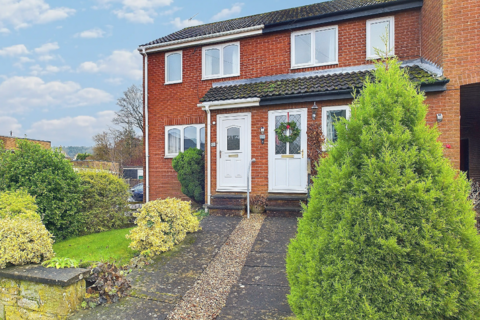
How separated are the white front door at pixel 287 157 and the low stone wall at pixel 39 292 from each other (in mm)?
5487

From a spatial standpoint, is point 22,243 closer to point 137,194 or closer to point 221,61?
point 221,61

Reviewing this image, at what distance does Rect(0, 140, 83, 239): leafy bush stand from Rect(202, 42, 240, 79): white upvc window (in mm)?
6291

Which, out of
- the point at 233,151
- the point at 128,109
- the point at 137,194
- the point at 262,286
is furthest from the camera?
the point at 128,109

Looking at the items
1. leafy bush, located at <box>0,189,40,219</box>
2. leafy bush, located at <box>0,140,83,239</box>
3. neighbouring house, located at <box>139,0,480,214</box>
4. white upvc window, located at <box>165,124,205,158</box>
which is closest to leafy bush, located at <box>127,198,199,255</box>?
leafy bush, located at <box>0,189,40,219</box>

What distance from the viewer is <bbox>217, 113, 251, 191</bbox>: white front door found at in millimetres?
8242

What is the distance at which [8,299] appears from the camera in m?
3.76

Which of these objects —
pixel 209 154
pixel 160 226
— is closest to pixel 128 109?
pixel 209 154

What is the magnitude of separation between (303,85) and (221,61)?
4.00 metres

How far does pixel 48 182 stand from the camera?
6.34 m

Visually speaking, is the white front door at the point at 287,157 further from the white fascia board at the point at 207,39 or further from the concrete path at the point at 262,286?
the white fascia board at the point at 207,39

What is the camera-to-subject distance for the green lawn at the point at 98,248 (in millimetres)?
4988

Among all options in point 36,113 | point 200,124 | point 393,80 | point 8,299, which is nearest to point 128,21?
point 200,124

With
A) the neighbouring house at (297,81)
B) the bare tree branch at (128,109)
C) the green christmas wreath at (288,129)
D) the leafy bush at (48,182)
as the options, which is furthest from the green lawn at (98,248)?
the bare tree branch at (128,109)

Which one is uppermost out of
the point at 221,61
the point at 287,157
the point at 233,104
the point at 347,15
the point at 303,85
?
the point at 347,15
